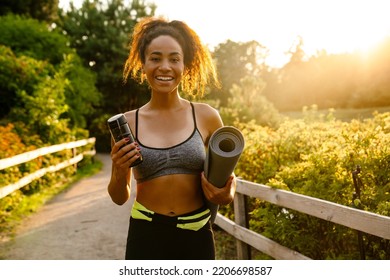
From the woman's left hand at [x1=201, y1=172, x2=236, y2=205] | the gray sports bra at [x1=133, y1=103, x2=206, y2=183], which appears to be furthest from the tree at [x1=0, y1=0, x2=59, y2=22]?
the woman's left hand at [x1=201, y1=172, x2=236, y2=205]

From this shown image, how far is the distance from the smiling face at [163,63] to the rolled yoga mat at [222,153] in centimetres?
39

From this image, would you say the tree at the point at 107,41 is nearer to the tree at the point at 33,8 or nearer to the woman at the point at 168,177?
the tree at the point at 33,8

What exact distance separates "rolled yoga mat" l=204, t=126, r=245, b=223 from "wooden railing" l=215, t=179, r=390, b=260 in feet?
4.07

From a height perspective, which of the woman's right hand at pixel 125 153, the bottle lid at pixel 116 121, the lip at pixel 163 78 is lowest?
the woman's right hand at pixel 125 153

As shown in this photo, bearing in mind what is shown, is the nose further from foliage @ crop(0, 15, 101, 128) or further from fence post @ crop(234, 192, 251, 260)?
foliage @ crop(0, 15, 101, 128)

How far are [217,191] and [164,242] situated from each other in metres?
0.34

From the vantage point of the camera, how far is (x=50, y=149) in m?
9.75

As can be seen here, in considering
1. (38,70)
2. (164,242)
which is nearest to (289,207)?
(164,242)

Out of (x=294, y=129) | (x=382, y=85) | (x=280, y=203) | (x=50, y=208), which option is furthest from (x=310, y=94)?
(x=280, y=203)

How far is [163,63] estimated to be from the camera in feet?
6.63

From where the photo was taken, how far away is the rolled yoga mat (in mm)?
1759

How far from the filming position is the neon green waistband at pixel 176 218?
198 centimetres

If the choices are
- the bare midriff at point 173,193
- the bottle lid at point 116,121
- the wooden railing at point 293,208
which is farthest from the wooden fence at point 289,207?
the bottle lid at point 116,121
